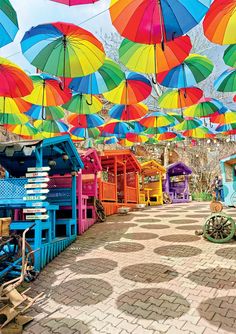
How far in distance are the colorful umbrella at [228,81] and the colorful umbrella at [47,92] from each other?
4828 mm

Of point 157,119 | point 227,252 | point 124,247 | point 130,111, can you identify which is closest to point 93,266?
point 124,247

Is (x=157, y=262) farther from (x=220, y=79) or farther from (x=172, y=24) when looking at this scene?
(x=220, y=79)

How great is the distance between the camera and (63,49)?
5656mm

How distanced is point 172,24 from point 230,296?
4.77 metres

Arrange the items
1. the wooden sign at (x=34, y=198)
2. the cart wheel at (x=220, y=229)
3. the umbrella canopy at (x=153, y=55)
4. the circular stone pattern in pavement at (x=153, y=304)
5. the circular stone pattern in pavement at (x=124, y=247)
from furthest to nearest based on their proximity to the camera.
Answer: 1. the cart wheel at (x=220, y=229)
2. the circular stone pattern in pavement at (x=124, y=247)
3. the umbrella canopy at (x=153, y=55)
4. the wooden sign at (x=34, y=198)
5. the circular stone pattern in pavement at (x=153, y=304)

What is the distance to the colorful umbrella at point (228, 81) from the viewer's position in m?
7.35

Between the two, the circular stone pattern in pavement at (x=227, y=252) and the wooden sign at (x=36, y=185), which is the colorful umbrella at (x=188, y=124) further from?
the wooden sign at (x=36, y=185)

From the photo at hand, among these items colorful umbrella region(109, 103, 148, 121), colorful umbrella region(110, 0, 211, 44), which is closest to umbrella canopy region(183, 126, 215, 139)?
colorful umbrella region(109, 103, 148, 121)

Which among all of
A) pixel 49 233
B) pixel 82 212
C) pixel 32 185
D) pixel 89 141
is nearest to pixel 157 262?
pixel 49 233

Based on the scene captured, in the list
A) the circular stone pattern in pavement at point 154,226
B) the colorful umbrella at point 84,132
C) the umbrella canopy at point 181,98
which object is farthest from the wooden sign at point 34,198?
the colorful umbrella at point 84,132

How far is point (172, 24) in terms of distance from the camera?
4539mm

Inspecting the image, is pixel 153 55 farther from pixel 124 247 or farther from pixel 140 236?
pixel 140 236

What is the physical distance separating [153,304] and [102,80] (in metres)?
5.80

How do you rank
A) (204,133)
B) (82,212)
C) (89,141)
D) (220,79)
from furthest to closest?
(89,141) < (204,133) < (82,212) < (220,79)
